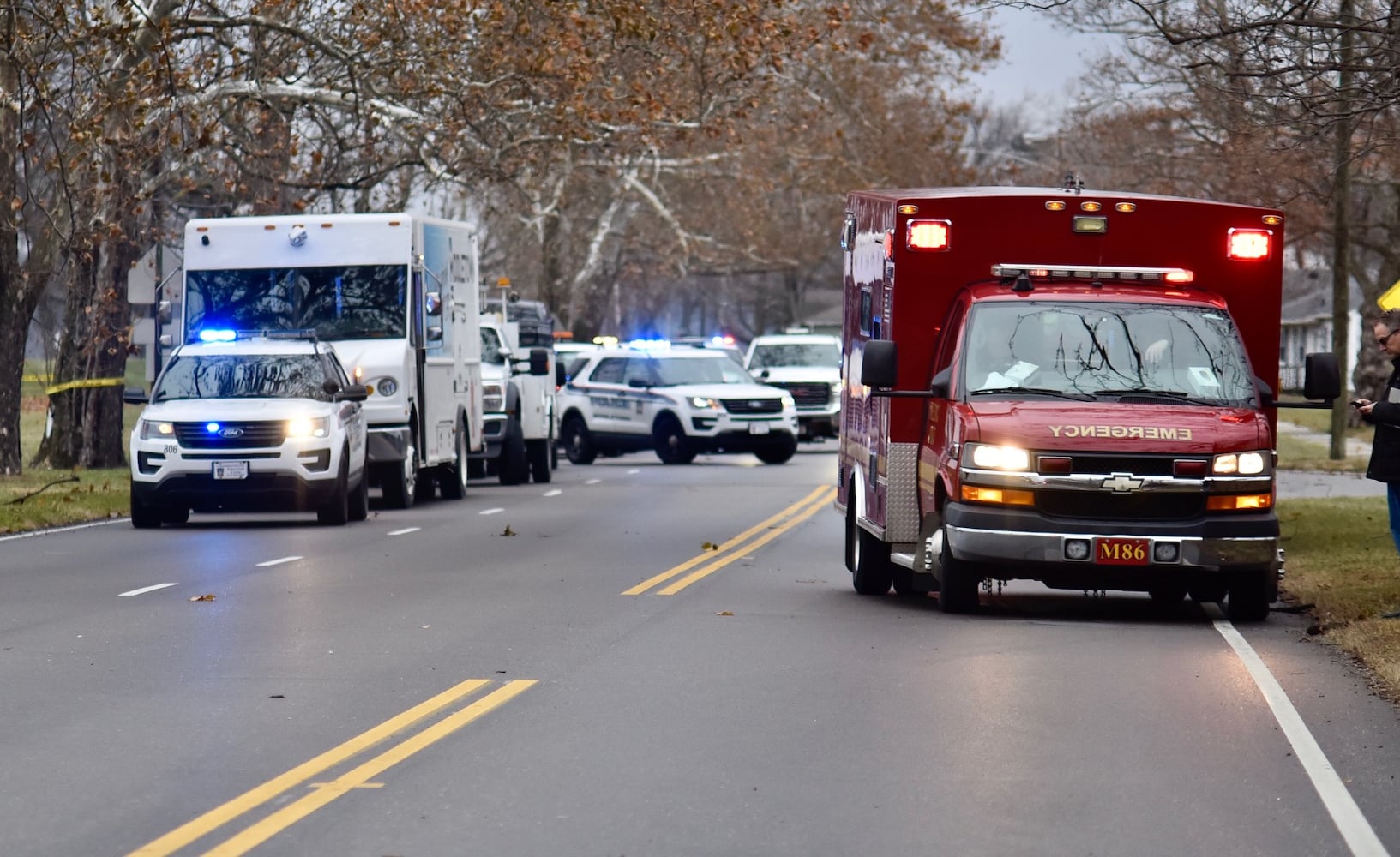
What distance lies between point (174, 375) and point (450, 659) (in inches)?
451

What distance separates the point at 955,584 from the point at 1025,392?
1229 mm

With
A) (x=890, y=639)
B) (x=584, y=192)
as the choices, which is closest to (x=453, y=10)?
(x=890, y=639)

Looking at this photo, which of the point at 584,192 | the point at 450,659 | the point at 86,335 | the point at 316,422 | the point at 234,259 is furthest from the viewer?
the point at 584,192

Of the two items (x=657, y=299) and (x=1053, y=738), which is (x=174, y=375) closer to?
(x=1053, y=738)

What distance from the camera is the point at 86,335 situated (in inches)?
1243

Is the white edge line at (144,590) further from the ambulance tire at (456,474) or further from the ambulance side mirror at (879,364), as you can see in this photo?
the ambulance tire at (456,474)

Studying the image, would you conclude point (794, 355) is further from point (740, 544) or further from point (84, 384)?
point (740, 544)

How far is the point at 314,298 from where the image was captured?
24.7 m

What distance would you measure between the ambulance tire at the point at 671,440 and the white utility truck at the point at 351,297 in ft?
34.1

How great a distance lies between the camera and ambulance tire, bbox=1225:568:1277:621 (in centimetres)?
1354

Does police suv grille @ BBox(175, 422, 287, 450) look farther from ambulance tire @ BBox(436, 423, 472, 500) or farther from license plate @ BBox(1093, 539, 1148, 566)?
license plate @ BBox(1093, 539, 1148, 566)

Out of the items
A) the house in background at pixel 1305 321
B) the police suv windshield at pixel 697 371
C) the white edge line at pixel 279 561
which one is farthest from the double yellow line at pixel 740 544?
the house in background at pixel 1305 321

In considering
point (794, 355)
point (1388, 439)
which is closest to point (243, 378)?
point (1388, 439)

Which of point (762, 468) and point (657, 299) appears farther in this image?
point (657, 299)
